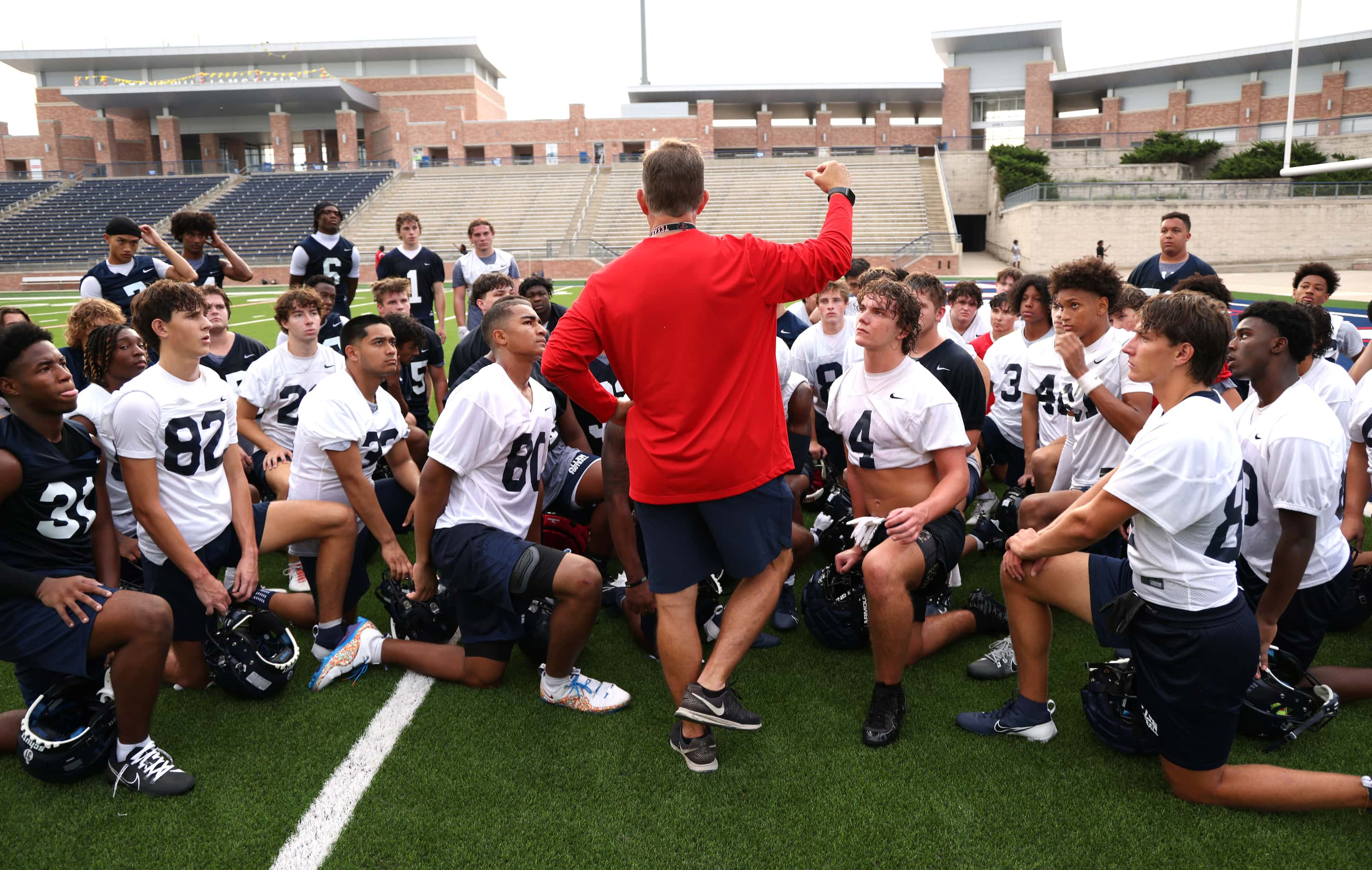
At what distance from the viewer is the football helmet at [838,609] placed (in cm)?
435

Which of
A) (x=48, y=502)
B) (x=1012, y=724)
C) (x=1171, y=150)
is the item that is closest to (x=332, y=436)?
(x=48, y=502)

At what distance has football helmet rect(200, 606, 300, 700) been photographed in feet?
12.8

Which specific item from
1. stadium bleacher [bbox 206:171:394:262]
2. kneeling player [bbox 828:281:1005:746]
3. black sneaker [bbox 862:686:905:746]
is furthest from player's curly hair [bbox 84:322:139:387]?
stadium bleacher [bbox 206:171:394:262]

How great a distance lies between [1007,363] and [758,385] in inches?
160

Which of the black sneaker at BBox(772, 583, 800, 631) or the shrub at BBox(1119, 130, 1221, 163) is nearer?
the black sneaker at BBox(772, 583, 800, 631)

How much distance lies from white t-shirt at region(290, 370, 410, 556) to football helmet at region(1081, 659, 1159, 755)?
356 cm

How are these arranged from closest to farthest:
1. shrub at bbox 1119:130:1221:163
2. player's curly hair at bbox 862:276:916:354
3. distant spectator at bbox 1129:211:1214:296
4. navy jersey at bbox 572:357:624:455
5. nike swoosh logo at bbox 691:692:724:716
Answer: nike swoosh logo at bbox 691:692:724:716
player's curly hair at bbox 862:276:916:354
navy jersey at bbox 572:357:624:455
distant spectator at bbox 1129:211:1214:296
shrub at bbox 1119:130:1221:163

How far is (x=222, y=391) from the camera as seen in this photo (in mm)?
4168

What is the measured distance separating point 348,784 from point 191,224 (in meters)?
6.36

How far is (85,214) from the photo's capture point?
4553cm

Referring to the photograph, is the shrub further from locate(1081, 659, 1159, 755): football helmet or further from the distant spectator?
locate(1081, 659, 1159, 755): football helmet

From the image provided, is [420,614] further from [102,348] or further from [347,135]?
[347,135]

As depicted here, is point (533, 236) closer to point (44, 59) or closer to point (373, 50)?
point (373, 50)

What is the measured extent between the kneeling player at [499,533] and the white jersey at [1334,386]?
3922 mm
